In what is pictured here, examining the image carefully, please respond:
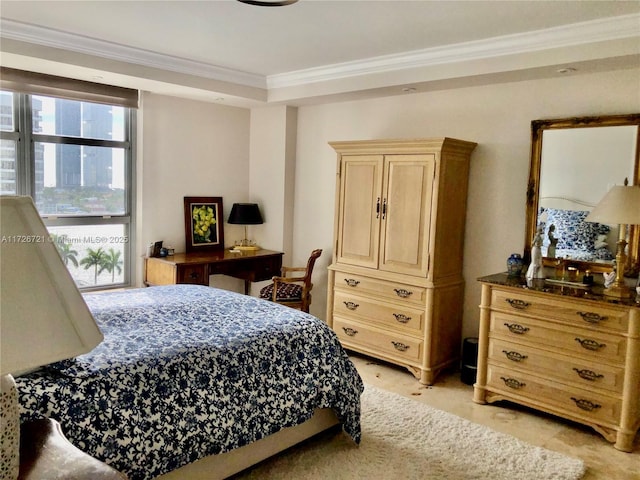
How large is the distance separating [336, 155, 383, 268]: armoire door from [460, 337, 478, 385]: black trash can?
961 millimetres

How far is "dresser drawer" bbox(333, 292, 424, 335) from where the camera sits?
401 cm

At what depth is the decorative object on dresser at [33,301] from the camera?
81cm

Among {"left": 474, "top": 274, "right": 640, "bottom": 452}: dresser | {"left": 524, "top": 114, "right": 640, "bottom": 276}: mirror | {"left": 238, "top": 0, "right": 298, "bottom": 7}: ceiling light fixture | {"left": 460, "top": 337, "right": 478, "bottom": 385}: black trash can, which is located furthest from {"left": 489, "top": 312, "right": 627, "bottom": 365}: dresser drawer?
{"left": 238, "top": 0, "right": 298, "bottom": 7}: ceiling light fixture

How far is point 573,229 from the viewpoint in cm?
360

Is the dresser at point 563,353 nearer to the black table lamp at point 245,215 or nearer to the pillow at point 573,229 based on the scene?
the pillow at point 573,229

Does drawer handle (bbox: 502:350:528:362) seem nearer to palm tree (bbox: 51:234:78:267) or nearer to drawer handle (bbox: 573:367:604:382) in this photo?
drawer handle (bbox: 573:367:604:382)

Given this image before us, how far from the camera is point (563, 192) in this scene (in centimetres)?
365

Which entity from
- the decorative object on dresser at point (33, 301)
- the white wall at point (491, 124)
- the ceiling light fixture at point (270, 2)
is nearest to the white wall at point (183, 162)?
the white wall at point (491, 124)

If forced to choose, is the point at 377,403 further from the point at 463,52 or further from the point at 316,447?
the point at 463,52

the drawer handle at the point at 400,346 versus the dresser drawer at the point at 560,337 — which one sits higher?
the dresser drawer at the point at 560,337

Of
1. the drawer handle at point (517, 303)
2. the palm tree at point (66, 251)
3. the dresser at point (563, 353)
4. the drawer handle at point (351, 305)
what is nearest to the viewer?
the dresser at point (563, 353)

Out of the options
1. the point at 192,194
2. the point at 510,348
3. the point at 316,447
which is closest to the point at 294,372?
the point at 316,447

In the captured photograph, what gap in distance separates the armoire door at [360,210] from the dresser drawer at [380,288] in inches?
5.3

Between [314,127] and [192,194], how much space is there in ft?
4.72
